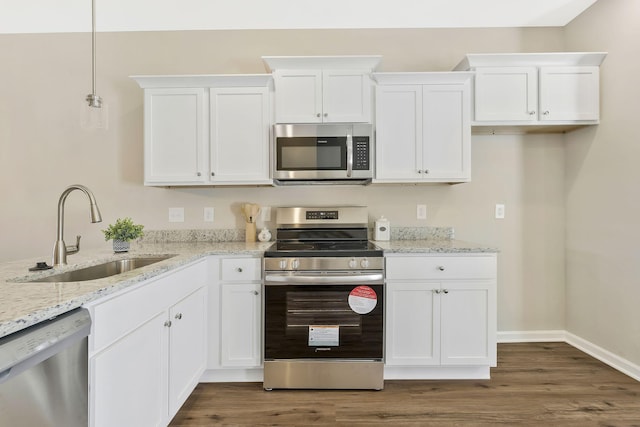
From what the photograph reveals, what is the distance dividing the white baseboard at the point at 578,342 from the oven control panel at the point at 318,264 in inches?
65.7

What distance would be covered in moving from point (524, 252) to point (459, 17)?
2.08m

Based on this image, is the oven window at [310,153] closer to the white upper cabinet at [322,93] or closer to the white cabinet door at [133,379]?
the white upper cabinet at [322,93]

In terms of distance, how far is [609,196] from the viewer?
8.24 ft

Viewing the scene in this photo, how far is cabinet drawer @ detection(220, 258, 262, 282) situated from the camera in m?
2.27

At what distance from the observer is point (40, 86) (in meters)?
2.90

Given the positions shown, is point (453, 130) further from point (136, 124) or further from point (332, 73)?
point (136, 124)

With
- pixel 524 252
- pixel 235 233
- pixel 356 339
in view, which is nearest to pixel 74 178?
pixel 235 233

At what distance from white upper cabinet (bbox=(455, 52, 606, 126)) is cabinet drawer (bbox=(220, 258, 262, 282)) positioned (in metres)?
1.98

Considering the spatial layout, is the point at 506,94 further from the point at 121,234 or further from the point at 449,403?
the point at 121,234

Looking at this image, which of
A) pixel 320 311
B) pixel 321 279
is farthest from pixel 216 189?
pixel 320 311

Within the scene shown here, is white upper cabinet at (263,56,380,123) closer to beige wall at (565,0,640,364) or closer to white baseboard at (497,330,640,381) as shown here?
beige wall at (565,0,640,364)

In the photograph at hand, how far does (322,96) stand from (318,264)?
1266 millimetres

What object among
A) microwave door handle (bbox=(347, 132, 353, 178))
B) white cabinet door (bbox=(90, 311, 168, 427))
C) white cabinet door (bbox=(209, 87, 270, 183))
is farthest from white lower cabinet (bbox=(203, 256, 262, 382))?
microwave door handle (bbox=(347, 132, 353, 178))

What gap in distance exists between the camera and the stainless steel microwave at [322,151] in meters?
2.53
